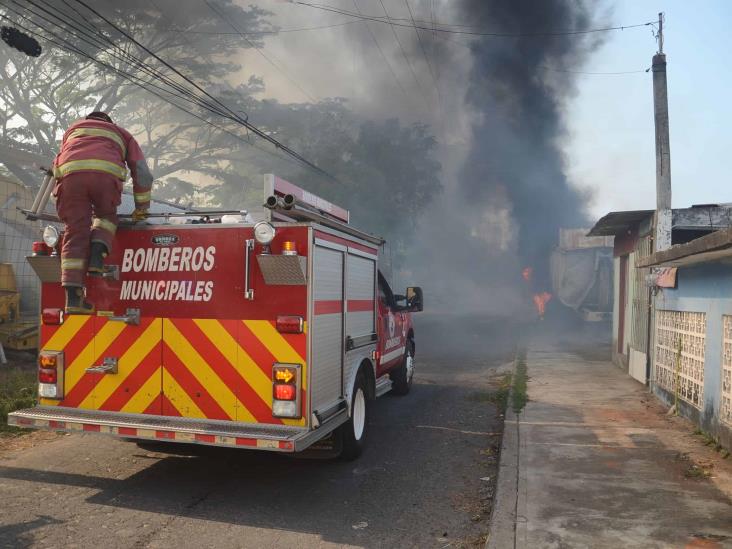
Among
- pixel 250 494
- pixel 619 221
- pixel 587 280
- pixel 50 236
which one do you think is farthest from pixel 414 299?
pixel 587 280

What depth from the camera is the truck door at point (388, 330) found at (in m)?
7.49

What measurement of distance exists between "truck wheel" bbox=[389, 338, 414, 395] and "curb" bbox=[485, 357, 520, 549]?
2243 millimetres

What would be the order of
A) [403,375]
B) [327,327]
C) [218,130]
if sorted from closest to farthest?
1. [327,327]
2. [403,375]
3. [218,130]

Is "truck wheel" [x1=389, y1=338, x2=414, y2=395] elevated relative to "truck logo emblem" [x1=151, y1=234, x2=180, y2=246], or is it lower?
lower

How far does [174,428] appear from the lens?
461 cm

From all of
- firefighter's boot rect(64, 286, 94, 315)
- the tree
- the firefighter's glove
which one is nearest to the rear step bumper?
firefighter's boot rect(64, 286, 94, 315)

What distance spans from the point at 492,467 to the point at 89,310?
3841 mm

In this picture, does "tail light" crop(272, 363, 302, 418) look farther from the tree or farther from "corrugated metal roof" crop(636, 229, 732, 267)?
the tree

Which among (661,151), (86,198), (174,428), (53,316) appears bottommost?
(174,428)

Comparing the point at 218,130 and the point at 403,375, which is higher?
the point at 218,130

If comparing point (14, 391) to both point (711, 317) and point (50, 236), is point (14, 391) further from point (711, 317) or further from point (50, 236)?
point (711, 317)

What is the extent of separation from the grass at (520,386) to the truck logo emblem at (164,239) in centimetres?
528

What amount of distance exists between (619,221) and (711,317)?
531 centimetres

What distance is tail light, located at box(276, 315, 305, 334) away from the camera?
4633mm
